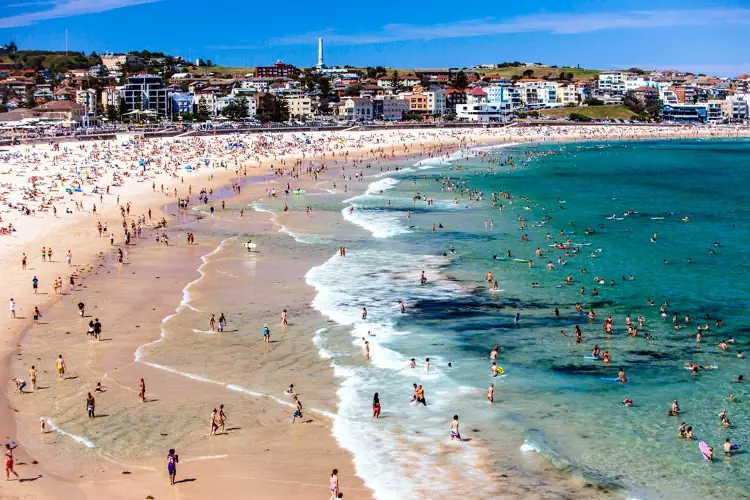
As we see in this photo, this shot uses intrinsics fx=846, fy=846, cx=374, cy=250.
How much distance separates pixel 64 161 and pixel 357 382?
199ft

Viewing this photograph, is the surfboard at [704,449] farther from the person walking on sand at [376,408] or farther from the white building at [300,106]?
the white building at [300,106]

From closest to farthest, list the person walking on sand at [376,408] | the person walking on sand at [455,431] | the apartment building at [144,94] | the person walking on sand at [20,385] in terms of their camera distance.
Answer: the person walking on sand at [455,431] < the person walking on sand at [376,408] < the person walking on sand at [20,385] < the apartment building at [144,94]

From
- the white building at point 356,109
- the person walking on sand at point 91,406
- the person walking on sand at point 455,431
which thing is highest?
the white building at point 356,109

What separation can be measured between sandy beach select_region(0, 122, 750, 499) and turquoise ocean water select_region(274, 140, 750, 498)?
123cm

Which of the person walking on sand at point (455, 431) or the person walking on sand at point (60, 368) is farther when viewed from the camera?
the person walking on sand at point (60, 368)

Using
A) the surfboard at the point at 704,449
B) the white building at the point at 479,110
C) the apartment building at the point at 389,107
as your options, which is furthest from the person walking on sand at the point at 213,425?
the white building at the point at 479,110

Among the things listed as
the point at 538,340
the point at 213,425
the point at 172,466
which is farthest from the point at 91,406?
the point at 538,340

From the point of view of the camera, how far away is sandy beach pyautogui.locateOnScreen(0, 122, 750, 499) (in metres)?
17.1

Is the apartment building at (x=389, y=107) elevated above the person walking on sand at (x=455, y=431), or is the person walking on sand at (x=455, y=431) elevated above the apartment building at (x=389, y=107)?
the apartment building at (x=389, y=107)

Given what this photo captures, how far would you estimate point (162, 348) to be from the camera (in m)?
25.0

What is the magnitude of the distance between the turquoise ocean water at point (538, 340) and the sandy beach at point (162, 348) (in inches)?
48.3

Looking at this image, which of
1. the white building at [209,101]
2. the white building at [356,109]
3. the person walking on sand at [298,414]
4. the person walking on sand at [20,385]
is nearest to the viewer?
the person walking on sand at [298,414]

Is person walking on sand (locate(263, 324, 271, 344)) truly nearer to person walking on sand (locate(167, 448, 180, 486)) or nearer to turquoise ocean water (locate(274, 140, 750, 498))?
turquoise ocean water (locate(274, 140, 750, 498))

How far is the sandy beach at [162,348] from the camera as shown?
17.1 m
